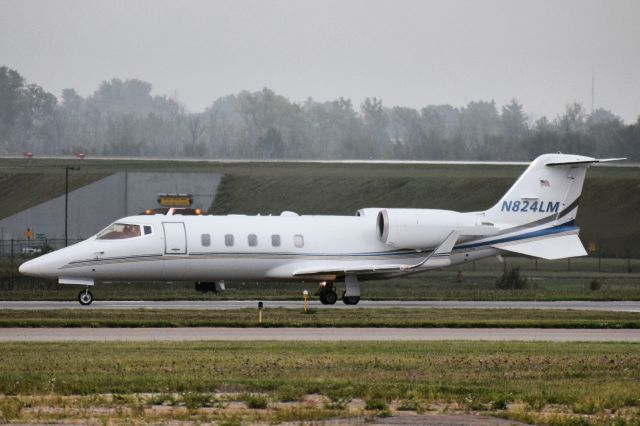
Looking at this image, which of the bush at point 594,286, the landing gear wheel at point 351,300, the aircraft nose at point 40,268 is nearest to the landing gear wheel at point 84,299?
the aircraft nose at point 40,268

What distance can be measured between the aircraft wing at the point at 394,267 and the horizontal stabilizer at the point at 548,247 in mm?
2190

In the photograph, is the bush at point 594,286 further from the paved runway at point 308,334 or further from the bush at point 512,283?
the paved runway at point 308,334

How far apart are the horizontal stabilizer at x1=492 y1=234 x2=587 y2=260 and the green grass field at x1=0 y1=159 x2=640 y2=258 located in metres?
24.5

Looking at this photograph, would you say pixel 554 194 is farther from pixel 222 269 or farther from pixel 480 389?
pixel 480 389

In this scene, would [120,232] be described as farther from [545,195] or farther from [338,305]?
[545,195]

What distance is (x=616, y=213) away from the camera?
7131 cm

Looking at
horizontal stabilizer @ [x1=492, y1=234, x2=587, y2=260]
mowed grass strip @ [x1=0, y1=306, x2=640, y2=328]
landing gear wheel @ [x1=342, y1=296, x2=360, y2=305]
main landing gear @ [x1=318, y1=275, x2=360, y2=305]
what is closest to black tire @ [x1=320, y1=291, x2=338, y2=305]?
main landing gear @ [x1=318, y1=275, x2=360, y2=305]

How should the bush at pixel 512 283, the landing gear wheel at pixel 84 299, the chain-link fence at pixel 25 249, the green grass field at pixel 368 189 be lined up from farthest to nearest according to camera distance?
the green grass field at pixel 368 189
the chain-link fence at pixel 25 249
the bush at pixel 512 283
the landing gear wheel at pixel 84 299

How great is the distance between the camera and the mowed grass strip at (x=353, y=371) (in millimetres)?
18859

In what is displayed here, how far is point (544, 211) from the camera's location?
4250 cm

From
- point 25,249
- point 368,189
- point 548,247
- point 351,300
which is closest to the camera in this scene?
point 351,300

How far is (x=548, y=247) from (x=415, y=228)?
15.8ft

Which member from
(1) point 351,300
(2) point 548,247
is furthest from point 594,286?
(1) point 351,300

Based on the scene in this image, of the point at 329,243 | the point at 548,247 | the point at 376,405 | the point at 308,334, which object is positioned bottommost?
the point at 376,405
